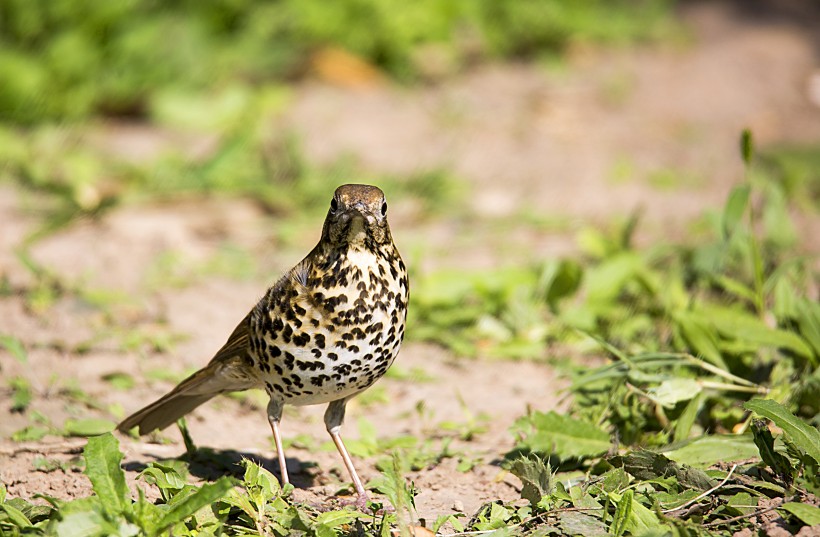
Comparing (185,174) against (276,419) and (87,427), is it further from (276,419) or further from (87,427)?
(276,419)

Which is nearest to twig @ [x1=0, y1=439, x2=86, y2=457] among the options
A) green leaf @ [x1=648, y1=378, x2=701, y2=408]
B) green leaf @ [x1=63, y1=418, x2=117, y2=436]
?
green leaf @ [x1=63, y1=418, x2=117, y2=436]

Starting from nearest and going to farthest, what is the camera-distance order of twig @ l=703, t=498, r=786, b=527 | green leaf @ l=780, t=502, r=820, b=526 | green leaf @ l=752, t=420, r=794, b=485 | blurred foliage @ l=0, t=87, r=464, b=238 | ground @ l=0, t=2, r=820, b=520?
1. green leaf @ l=780, t=502, r=820, b=526
2. twig @ l=703, t=498, r=786, b=527
3. green leaf @ l=752, t=420, r=794, b=485
4. ground @ l=0, t=2, r=820, b=520
5. blurred foliage @ l=0, t=87, r=464, b=238

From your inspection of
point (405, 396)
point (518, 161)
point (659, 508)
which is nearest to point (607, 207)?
point (518, 161)

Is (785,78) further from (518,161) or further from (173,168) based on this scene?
(173,168)

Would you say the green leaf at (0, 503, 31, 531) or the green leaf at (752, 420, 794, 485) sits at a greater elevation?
the green leaf at (0, 503, 31, 531)

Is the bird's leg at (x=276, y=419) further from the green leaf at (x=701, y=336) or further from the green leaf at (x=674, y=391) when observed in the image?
the green leaf at (x=701, y=336)

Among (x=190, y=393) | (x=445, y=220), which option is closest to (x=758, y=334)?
(x=190, y=393)

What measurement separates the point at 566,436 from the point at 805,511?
1.01 m

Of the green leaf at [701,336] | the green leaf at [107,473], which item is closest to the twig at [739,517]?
the green leaf at [701,336]

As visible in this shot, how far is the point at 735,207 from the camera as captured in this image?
185 inches

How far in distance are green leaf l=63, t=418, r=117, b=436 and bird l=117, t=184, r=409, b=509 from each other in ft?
3.01

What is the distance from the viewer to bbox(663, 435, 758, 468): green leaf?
3768 millimetres

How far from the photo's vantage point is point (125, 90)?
8.75 meters

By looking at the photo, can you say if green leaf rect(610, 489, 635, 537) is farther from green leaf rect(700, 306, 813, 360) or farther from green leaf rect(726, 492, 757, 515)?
green leaf rect(700, 306, 813, 360)
